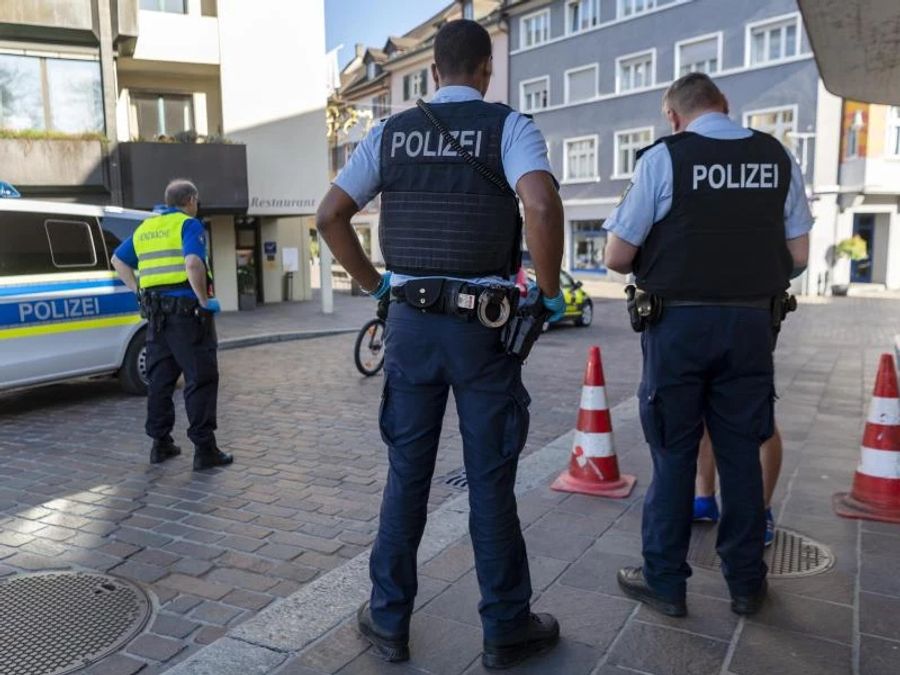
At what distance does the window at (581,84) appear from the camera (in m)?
32.7

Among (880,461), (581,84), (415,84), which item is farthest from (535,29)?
(880,461)

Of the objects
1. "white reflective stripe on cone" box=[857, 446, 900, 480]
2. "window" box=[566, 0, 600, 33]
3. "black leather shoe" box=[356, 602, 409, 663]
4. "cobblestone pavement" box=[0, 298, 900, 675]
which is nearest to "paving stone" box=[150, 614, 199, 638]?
"cobblestone pavement" box=[0, 298, 900, 675]

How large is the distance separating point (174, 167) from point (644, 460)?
13.7 meters

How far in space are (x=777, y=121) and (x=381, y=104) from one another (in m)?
26.2

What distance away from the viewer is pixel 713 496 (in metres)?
4.12

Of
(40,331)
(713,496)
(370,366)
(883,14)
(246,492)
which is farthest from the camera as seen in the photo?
(370,366)

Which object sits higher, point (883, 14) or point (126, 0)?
point (126, 0)

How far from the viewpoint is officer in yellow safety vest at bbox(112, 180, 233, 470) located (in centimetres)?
531

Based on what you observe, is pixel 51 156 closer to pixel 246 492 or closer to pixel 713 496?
pixel 246 492

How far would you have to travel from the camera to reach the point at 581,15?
32.8 m

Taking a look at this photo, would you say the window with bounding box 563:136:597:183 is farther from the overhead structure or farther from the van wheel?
the van wheel

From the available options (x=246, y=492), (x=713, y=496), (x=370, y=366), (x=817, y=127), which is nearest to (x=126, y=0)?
(x=370, y=366)

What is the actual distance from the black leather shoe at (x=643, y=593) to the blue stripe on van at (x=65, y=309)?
20.0 ft

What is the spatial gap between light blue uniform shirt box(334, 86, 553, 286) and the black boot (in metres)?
3.12
